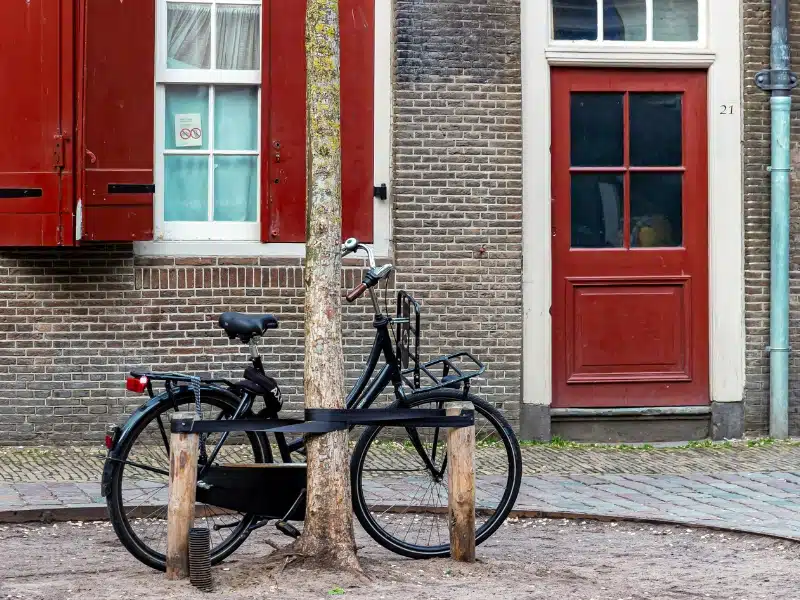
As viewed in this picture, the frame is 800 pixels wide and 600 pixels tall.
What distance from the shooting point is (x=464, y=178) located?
9.42 metres

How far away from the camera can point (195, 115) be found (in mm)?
9344

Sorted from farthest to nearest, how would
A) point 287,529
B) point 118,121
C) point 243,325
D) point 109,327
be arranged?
point 109,327, point 118,121, point 243,325, point 287,529

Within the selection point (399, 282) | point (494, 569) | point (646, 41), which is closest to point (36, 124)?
point (399, 282)

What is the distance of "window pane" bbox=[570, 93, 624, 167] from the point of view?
973 centimetres

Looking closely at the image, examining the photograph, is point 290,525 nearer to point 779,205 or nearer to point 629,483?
point 629,483

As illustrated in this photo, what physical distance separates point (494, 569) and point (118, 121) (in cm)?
481

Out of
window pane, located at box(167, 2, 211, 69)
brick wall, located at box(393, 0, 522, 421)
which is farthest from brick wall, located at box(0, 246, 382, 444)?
window pane, located at box(167, 2, 211, 69)

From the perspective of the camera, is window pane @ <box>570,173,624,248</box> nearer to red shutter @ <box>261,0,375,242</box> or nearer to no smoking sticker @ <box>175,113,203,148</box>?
red shutter @ <box>261,0,375,242</box>

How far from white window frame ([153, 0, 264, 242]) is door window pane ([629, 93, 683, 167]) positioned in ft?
9.45

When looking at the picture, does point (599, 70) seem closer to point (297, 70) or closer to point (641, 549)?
point (297, 70)

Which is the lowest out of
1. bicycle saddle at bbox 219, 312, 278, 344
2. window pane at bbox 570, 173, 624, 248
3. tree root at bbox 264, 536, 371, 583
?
tree root at bbox 264, 536, 371, 583

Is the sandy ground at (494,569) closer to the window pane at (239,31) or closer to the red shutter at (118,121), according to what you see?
the red shutter at (118,121)

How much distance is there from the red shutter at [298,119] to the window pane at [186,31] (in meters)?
0.49

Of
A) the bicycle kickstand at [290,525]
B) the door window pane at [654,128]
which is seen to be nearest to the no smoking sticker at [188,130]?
the door window pane at [654,128]
